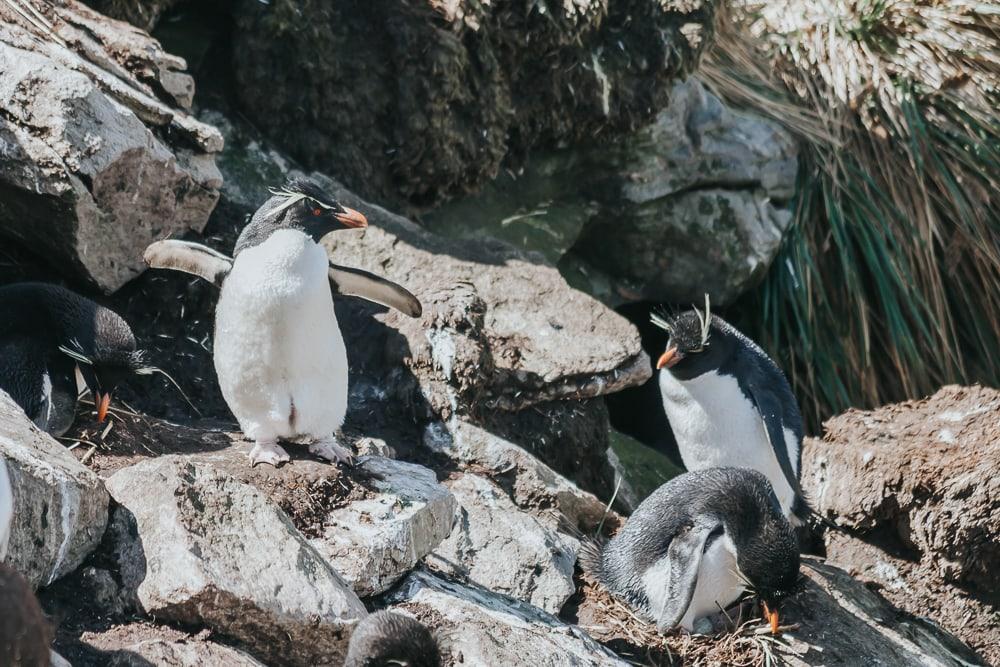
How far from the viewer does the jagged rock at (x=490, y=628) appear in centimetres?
355

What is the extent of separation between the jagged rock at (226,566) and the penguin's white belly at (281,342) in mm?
671

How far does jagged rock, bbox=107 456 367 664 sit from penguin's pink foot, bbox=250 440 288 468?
54 centimetres

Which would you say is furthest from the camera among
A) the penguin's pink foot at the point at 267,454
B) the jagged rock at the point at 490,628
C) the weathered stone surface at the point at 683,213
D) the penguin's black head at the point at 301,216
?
the weathered stone surface at the point at 683,213

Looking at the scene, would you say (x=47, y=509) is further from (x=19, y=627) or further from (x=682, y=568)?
(x=682, y=568)

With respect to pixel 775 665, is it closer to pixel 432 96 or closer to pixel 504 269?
pixel 504 269

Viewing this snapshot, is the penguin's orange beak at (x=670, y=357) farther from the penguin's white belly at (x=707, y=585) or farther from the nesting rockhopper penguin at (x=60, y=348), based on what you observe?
the nesting rockhopper penguin at (x=60, y=348)

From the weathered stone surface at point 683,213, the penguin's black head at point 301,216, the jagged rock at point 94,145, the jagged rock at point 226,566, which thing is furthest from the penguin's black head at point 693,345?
the jagged rock at point 226,566

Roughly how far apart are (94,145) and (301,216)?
90 centimetres

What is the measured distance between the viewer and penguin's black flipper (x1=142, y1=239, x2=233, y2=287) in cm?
446

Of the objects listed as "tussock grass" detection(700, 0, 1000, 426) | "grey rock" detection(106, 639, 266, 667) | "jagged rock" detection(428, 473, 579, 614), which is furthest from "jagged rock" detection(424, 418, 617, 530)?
"tussock grass" detection(700, 0, 1000, 426)

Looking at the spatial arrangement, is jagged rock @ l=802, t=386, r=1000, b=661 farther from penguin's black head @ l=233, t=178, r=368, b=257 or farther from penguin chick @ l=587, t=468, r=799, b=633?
penguin's black head @ l=233, t=178, r=368, b=257

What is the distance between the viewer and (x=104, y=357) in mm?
4535

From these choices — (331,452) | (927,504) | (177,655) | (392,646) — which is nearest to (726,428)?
(927,504)

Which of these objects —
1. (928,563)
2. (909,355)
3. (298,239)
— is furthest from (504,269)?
(909,355)
